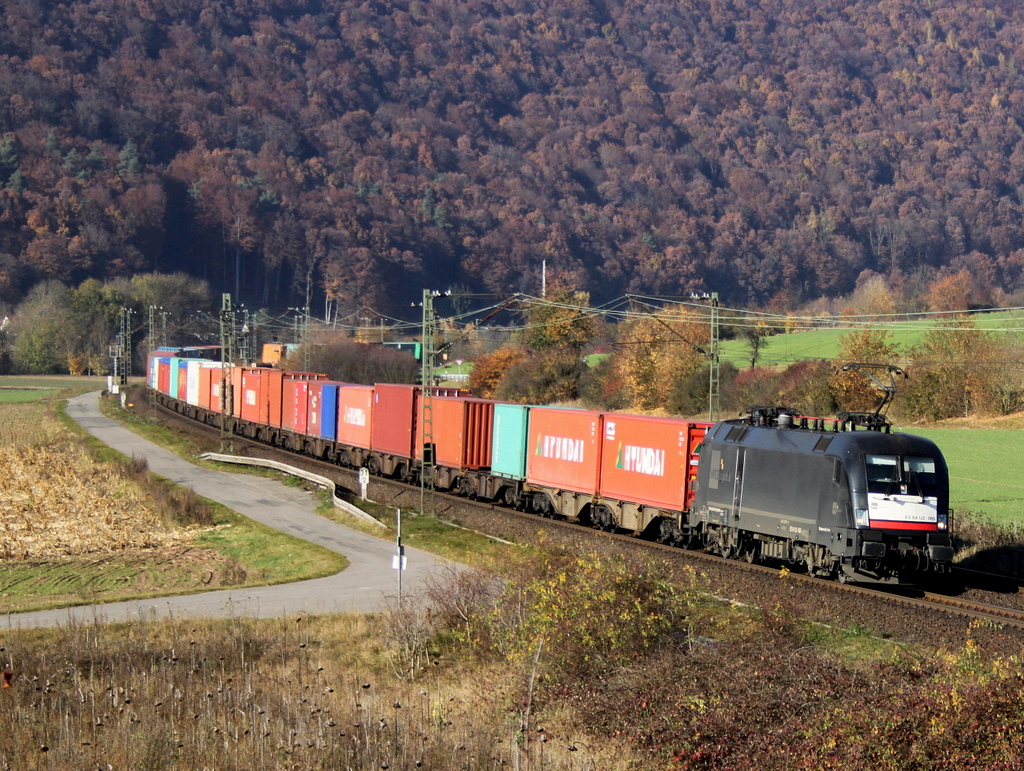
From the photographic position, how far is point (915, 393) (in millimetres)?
64500

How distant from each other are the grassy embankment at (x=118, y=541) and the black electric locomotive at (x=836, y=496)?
10.4 metres

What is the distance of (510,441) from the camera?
33.9 metres

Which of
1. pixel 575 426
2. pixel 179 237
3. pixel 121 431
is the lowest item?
pixel 121 431

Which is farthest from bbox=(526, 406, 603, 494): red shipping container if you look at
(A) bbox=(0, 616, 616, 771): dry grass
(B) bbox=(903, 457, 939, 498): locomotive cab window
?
(A) bbox=(0, 616, 616, 771): dry grass

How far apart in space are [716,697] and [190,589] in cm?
1457

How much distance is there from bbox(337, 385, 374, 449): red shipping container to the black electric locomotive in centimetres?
2261

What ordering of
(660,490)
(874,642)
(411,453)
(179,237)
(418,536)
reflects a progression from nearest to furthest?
(874,642) < (660,490) < (418,536) < (411,453) < (179,237)

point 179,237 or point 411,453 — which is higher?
point 179,237

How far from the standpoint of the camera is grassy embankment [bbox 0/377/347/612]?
82.8 ft

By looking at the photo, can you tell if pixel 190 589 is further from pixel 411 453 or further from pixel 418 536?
pixel 411 453

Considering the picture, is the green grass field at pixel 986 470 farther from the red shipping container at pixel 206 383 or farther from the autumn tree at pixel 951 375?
the red shipping container at pixel 206 383

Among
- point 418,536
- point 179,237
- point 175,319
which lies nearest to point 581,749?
point 418,536

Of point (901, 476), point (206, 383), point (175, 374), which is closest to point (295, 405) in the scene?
point (206, 383)

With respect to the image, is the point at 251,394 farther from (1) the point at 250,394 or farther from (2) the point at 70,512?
(2) the point at 70,512
